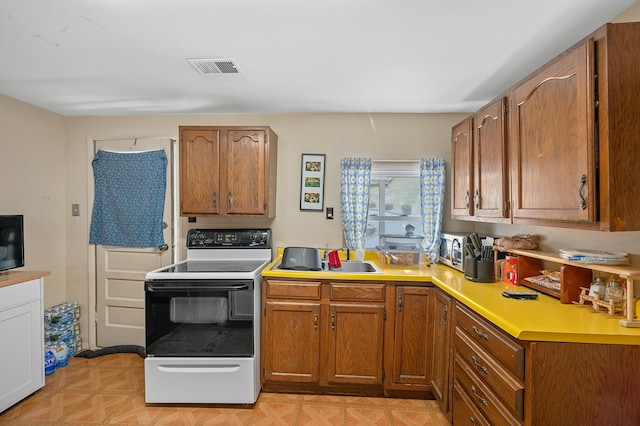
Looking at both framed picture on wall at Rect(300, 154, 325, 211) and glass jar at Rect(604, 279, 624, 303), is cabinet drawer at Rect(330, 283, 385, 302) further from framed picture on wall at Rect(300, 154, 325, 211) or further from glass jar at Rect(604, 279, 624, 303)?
glass jar at Rect(604, 279, 624, 303)

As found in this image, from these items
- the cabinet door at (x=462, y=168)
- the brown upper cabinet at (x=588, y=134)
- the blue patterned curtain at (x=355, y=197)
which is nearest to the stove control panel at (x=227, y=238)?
the blue patterned curtain at (x=355, y=197)

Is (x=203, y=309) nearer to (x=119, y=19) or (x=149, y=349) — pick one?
(x=149, y=349)

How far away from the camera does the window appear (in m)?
2.92

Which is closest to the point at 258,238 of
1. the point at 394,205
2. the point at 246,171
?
the point at 246,171

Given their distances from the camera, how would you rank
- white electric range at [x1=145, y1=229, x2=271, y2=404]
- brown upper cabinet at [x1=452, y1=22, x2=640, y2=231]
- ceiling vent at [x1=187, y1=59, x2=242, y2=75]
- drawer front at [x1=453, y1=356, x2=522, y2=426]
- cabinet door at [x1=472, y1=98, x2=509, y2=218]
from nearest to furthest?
brown upper cabinet at [x1=452, y1=22, x2=640, y2=231] → drawer front at [x1=453, y1=356, x2=522, y2=426] → cabinet door at [x1=472, y1=98, x2=509, y2=218] → ceiling vent at [x1=187, y1=59, x2=242, y2=75] → white electric range at [x1=145, y1=229, x2=271, y2=404]

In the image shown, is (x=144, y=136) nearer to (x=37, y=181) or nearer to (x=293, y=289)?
(x=37, y=181)

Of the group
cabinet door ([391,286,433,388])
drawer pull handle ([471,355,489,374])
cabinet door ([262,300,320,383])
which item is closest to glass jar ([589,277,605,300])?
drawer pull handle ([471,355,489,374])

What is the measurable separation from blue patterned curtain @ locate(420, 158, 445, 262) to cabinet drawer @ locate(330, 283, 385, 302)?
0.73m

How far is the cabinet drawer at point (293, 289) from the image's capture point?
2.32 metres

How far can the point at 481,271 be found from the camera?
2.07m

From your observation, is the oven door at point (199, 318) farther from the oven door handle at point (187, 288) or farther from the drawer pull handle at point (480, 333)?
the drawer pull handle at point (480, 333)

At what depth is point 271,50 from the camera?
182cm

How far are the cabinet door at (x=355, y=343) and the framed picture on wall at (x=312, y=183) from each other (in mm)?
1007

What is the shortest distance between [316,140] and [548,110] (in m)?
1.84
